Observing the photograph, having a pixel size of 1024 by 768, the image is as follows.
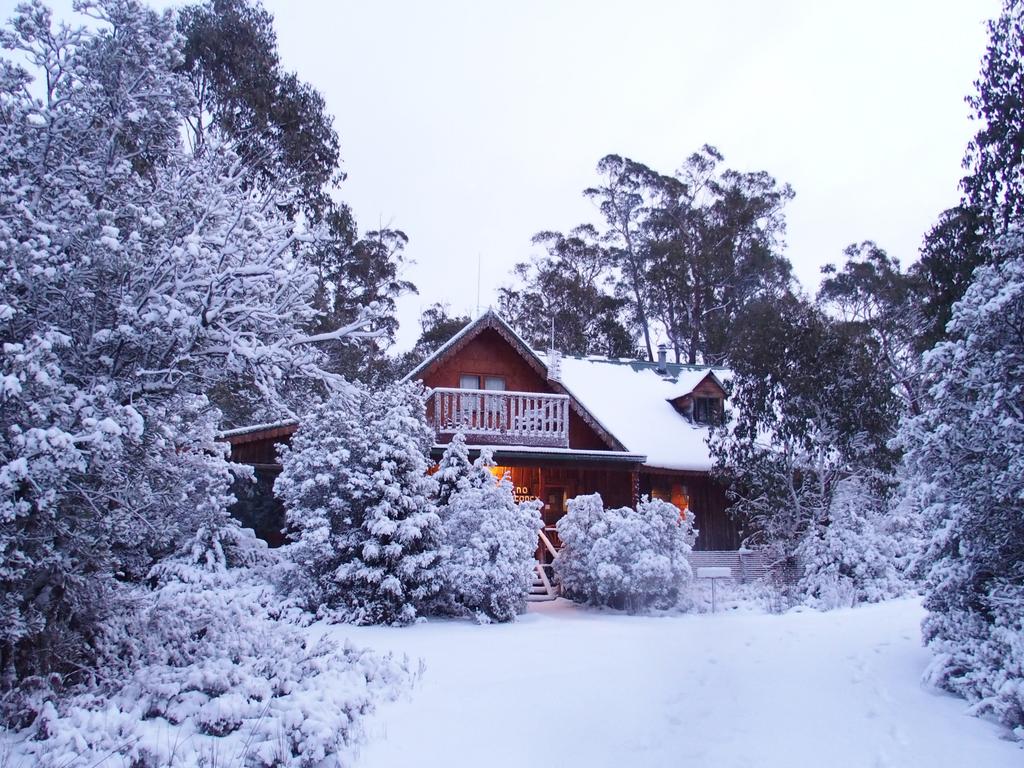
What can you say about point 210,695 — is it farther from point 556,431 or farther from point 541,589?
point 556,431

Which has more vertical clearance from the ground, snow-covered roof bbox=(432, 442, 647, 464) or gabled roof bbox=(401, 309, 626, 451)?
gabled roof bbox=(401, 309, 626, 451)

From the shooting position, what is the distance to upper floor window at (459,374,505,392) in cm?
2041

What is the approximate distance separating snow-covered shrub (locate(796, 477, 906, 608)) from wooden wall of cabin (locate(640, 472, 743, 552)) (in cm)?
547

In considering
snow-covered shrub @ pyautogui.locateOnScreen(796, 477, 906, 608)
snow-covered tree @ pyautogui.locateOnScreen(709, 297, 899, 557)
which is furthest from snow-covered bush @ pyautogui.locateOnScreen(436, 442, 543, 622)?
snow-covered tree @ pyautogui.locateOnScreen(709, 297, 899, 557)

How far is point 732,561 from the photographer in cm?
2131

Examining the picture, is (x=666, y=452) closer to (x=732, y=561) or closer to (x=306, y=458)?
(x=732, y=561)

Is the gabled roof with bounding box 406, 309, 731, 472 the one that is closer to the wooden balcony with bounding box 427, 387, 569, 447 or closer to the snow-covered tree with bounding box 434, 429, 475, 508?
the wooden balcony with bounding box 427, 387, 569, 447

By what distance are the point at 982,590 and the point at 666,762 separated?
378 centimetres

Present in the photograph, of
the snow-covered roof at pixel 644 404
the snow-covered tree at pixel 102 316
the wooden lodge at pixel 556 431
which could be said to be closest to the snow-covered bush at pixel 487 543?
the wooden lodge at pixel 556 431

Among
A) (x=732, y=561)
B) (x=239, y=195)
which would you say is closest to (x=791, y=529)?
(x=732, y=561)

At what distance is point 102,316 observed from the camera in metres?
6.45

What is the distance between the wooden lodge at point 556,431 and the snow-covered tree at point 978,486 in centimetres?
968

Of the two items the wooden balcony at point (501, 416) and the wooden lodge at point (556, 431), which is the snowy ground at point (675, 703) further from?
the wooden balcony at point (501, 416)

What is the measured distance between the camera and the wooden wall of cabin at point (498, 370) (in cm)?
2006
